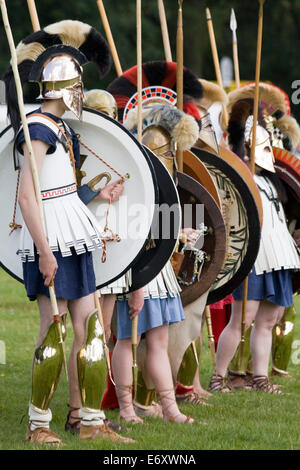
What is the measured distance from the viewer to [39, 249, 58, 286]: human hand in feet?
14.4

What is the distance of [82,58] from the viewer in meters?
4.71

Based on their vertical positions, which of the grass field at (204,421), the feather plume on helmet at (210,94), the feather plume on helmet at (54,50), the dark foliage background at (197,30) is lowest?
the grass field at (204,421)

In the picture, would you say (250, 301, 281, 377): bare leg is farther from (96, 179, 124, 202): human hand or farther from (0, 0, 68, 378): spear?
(0, 0, 68, 378): spear

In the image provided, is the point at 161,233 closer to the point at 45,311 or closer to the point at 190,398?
the point at 45,311

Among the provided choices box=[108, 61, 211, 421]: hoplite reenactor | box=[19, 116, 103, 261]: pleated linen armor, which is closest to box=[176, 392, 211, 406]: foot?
box=[108, 61, 211, 421]: hoplite reenactor

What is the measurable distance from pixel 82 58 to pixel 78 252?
0.88 meters

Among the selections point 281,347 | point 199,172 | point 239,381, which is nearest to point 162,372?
point 199,172

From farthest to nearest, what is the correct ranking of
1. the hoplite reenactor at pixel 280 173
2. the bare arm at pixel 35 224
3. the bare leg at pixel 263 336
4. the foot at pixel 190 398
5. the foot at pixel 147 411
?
the hoplite reenactor at pixel 280 173 < the bare leg at pixel 263 336 < the foot at pixel 190 398 < the foot at pixel 147 411 < the bare arm at pixel 35 224

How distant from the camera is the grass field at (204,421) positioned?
474cm

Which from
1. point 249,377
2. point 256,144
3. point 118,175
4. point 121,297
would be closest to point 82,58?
point 118,175

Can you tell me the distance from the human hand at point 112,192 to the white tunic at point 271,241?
1840mm

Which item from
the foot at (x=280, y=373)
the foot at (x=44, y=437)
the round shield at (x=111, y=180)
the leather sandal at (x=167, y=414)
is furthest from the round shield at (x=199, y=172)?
the foot at (x=280, y=373)

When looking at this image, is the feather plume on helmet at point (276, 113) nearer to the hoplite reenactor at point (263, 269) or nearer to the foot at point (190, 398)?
→ the hoplite reenactor at point (263, 269)

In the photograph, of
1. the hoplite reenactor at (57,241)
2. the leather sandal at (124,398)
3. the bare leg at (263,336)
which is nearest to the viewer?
the hoplite reenactor at (57,241)
